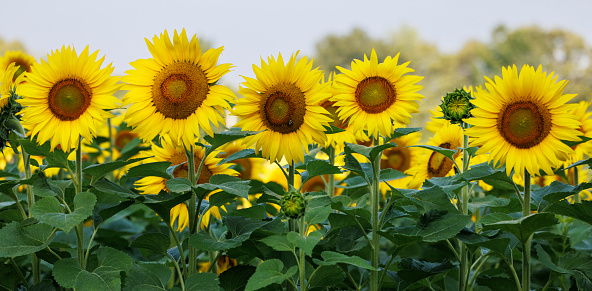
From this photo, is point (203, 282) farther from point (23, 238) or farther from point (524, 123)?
point (524, 123)

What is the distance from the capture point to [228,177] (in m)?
1.39

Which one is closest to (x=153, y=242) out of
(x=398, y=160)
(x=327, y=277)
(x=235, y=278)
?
(x=235, y=278)

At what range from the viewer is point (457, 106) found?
5.04 feet

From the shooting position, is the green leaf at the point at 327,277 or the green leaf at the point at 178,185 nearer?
the green leaf at the point at 178,185

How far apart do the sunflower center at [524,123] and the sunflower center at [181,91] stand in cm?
76

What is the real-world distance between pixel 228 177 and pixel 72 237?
3.38 ft

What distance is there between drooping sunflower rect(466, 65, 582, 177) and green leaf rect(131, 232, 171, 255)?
85cm

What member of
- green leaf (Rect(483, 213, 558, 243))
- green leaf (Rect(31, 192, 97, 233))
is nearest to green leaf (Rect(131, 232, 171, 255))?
green leaf (Rect(31, 192, 97, 233))

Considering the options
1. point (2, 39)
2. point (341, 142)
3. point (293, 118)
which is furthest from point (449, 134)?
point (2, 39)

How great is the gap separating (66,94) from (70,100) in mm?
19

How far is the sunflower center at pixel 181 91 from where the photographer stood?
4.51 feet

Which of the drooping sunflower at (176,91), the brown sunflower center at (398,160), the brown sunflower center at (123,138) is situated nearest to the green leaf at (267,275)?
the drooping sunflower at (176,91)

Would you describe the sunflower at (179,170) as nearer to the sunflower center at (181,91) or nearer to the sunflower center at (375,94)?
the sunflower center at (181,91)

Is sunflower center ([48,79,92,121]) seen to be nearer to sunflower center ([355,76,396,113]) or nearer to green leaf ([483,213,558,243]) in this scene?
sunflower center ([355,76,396,113])
